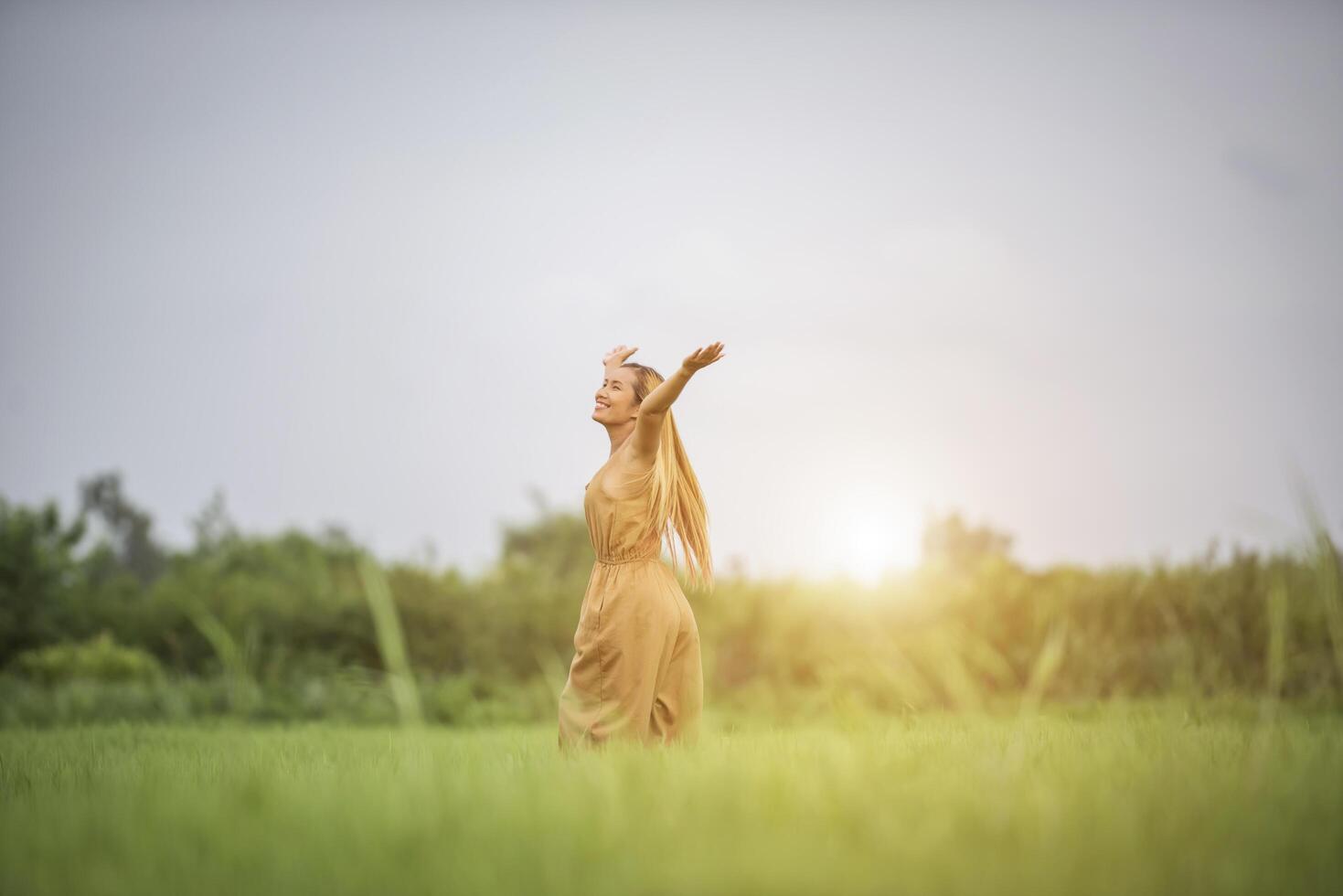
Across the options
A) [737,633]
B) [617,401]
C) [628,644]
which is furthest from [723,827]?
[737,633]

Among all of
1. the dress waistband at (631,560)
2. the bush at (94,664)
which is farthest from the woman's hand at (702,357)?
the bush at (94,664)

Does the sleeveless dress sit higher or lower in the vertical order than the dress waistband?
A: lower

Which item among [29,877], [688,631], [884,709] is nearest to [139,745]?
[688,631]

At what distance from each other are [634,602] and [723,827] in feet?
8.17

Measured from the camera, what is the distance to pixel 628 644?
16.8ft

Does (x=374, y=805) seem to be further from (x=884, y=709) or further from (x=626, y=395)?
(x=884, y=709)

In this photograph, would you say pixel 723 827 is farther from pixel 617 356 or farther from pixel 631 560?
pixel 617 356

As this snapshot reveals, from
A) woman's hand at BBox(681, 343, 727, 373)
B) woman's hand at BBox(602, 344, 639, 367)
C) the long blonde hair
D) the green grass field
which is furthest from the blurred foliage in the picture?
the green grass field

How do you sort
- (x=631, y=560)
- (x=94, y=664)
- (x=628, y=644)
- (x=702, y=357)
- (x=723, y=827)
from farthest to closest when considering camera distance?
(x=94, y=664) → (x=631, y=560) → (x=628, y=644) → (x=702, y=357) → (x=723, y=827)

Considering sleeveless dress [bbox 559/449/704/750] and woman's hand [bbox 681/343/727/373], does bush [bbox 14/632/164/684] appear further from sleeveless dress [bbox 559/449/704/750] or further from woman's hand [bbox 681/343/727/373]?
woman's hand [bbox 681/343/727/373]

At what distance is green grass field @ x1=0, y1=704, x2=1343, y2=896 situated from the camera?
2.38 m

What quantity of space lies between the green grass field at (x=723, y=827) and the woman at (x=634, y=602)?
1.24 metres

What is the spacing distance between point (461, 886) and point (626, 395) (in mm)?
3388

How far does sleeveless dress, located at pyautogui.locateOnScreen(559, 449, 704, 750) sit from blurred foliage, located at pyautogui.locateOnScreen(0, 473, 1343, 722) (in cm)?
536
